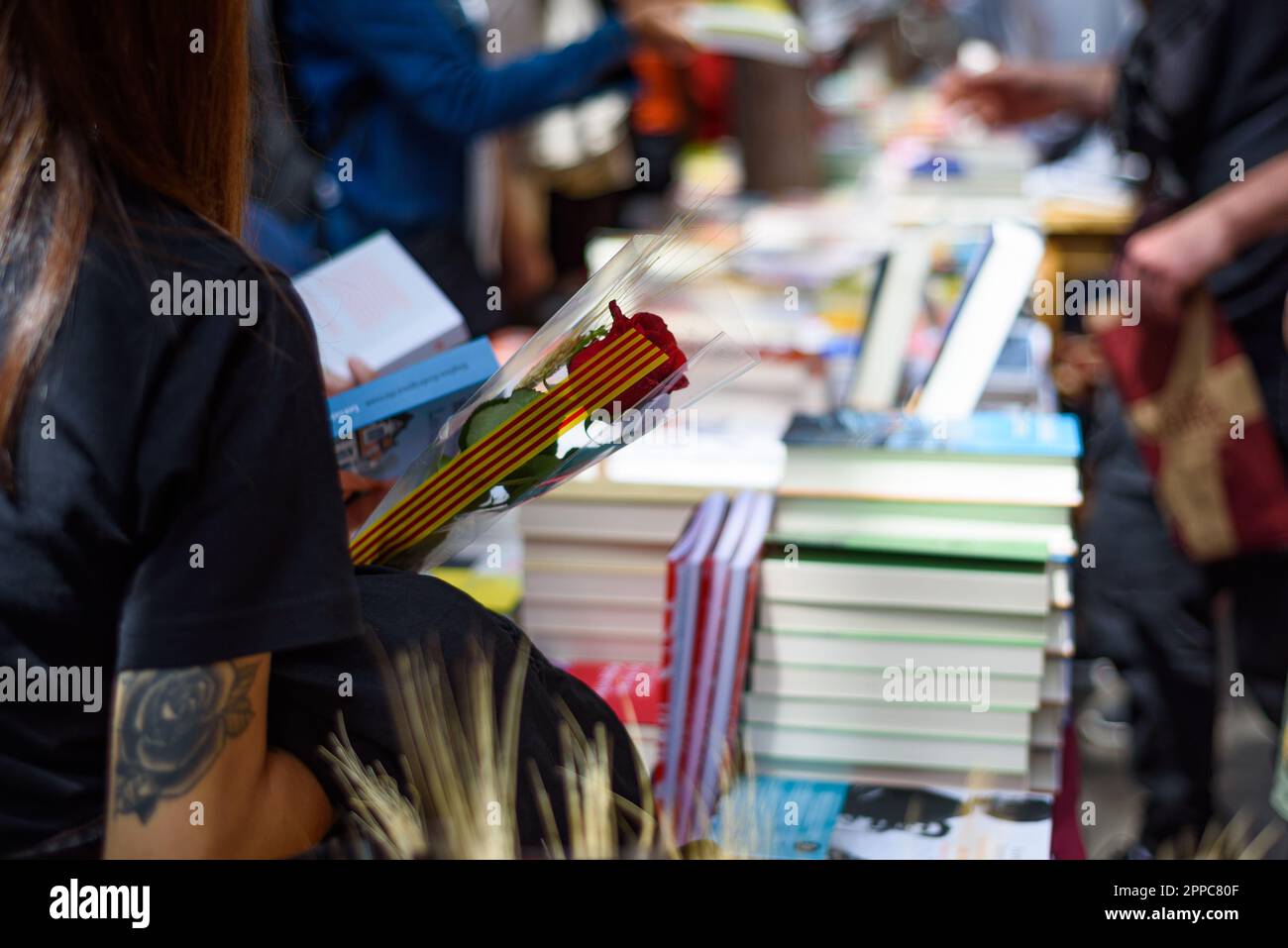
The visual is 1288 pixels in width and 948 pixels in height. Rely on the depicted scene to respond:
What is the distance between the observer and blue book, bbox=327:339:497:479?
1366mm

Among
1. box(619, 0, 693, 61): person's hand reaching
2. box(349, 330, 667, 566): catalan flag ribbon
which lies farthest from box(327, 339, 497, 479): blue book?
box(619, 0, 693, 61): person's hand reaching

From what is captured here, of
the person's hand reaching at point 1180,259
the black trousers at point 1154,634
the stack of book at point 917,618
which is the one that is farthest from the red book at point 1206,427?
the stack of book at point 917,618

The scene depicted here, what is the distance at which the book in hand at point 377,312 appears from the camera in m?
1.52

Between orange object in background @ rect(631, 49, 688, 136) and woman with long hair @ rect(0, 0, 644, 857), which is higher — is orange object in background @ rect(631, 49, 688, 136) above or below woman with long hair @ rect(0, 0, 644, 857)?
above

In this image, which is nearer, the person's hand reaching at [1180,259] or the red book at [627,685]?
the red book at [627,685]

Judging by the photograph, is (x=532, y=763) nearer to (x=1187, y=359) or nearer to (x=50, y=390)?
(x=50, y=390)

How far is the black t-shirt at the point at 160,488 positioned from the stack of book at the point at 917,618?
730 mm

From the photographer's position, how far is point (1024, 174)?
170 inches

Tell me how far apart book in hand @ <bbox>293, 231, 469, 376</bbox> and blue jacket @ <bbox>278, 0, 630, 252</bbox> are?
1.27 meters

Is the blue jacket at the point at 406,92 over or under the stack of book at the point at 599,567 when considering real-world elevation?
over

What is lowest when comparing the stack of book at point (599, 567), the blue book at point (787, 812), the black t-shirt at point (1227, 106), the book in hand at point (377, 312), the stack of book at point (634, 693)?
the blue book at point (787, 812)

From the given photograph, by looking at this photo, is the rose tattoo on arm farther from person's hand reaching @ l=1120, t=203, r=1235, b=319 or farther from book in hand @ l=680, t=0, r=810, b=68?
book in hand @ l=680, t=0, r=810, b=68

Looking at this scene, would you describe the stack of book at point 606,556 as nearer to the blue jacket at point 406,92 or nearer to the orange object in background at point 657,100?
the blue jacket at point 406,92

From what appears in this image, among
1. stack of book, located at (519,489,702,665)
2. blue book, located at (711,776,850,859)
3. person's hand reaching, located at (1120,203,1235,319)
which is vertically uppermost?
person's hand reaching, located at (1120,203,1235,319)
